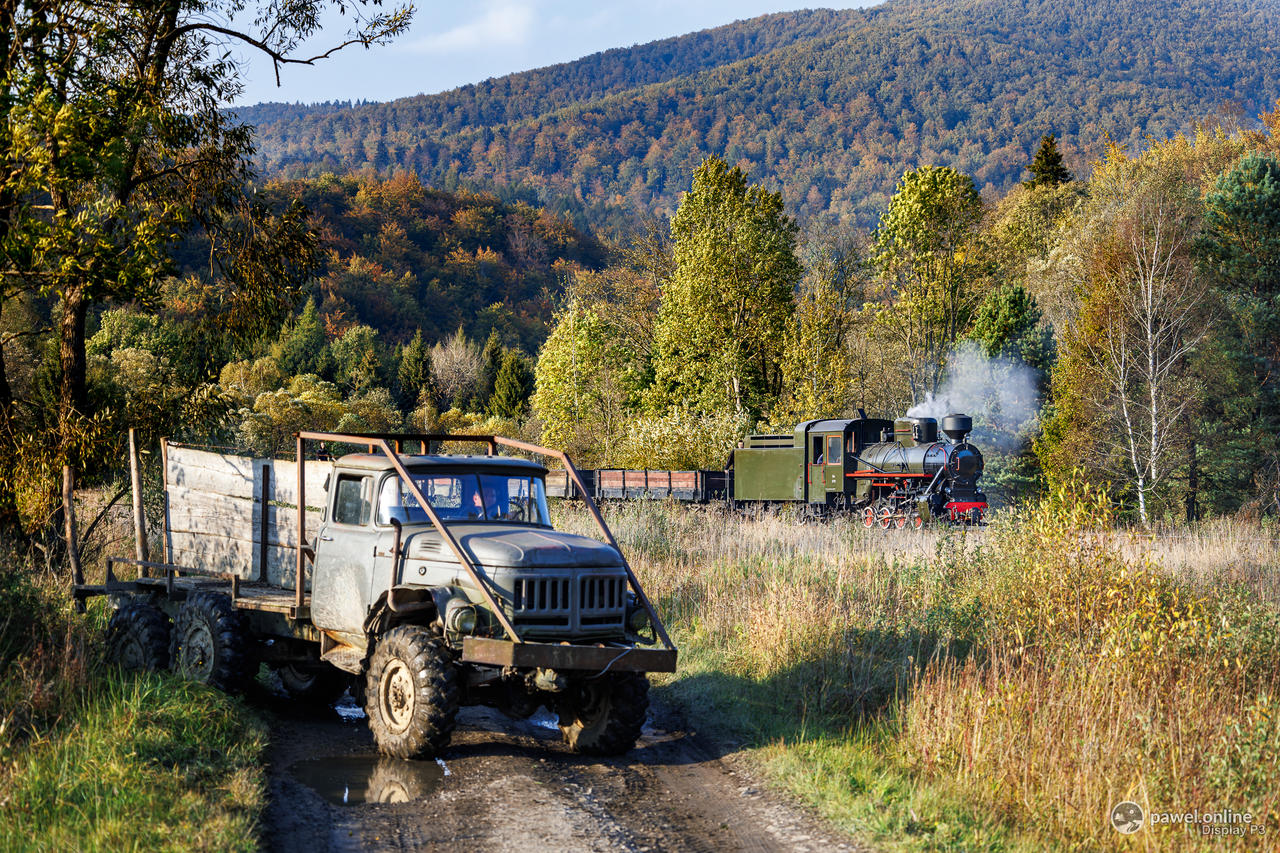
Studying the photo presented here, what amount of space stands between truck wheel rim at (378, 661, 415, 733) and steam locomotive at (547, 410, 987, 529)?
19.1 metres

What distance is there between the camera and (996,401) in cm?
3706

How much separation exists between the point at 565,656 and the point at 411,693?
4.32 feet

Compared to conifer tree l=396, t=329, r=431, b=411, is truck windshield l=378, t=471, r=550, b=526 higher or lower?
lower

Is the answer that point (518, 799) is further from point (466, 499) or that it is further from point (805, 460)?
point (805, 460)

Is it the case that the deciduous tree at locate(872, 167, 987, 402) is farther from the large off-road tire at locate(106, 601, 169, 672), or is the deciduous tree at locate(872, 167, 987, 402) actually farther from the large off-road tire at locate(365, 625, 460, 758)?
the large off-road tire at locate(365, 625, 460, 758)

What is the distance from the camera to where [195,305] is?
13.8 meters

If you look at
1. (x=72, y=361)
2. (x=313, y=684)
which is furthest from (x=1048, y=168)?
(x=313, y=684)

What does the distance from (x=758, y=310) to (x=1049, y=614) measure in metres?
31.3

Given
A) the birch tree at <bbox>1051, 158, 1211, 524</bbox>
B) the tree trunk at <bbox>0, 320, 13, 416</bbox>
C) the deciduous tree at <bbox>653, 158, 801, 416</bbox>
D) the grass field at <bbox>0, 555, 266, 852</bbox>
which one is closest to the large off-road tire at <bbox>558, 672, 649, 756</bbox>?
the grass field at <bbox>0, 555, 266, 852</bbox>

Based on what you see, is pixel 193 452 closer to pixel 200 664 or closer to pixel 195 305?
pixel 200 664

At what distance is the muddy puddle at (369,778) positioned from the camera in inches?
286

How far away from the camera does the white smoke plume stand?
35812 mm

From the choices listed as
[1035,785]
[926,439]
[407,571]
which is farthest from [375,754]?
[926,439]

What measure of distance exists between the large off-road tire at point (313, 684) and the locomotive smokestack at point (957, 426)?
21468mm
